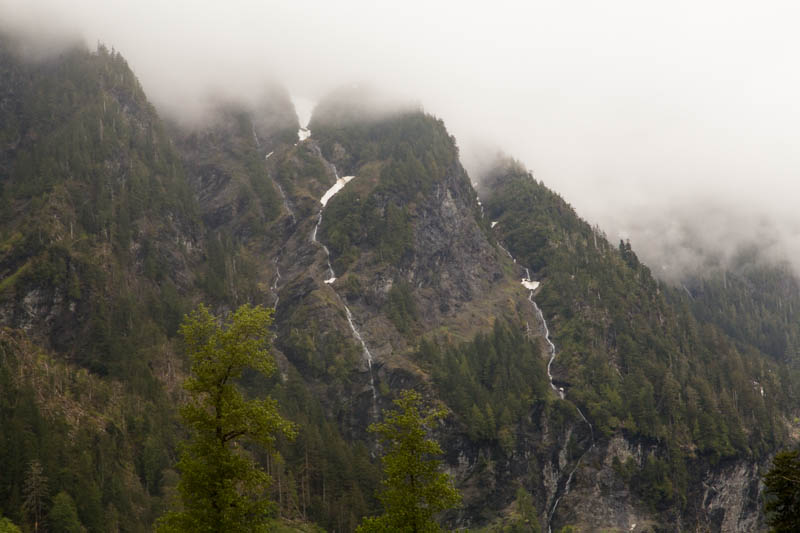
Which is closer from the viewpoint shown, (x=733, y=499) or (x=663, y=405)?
(x=733, y=499)

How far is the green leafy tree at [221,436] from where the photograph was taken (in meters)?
34.2

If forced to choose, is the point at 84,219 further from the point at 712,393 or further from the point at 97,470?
the point at 712,393

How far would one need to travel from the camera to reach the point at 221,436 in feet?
115

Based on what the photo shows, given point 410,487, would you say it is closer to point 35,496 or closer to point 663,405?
point 35,496

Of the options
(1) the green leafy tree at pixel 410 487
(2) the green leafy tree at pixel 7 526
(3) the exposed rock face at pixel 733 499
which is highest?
(1) the green leafy tree at pixel 410 487

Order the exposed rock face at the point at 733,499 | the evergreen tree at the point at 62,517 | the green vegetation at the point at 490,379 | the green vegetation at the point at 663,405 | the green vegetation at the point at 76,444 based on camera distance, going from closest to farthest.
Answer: the evergreen tree at the point at 62,517 → the green vegetation at the point at 76,444 → the green vegetation at the point at 490,379 → the green vegetation at the point at 663,405 → the exposed rock face at the point at 733,499

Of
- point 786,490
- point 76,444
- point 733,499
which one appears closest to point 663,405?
point 733,499

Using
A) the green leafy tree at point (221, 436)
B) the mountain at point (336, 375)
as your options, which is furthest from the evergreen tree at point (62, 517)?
the green leafy tree at point (221, 436)

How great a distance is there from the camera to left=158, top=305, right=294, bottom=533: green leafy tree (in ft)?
112

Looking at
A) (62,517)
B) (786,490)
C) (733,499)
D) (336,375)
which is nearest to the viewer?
(786,490)

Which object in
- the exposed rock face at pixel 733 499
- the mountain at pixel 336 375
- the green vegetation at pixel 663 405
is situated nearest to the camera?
the mountain at pixel 336 375

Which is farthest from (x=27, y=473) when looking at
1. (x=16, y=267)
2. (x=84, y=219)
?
(x=84, y=219)

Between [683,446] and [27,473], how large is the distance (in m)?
145

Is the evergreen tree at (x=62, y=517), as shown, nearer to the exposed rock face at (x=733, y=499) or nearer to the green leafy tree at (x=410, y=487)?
the green leafy tree at (x=410, y=487)
